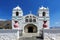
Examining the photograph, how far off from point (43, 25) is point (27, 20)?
3.80 metres

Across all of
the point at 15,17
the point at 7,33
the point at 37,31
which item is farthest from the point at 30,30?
the point at 7,33

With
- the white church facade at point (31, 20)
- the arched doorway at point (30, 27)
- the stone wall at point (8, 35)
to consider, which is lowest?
the stone wall at point (8, 35)

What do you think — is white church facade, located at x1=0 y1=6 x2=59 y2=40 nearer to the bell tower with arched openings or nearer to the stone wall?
the bell tower with arched openings

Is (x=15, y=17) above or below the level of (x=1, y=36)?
above

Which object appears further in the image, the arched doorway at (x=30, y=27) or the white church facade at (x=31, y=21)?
the arched doorway at (x=30, y=27)

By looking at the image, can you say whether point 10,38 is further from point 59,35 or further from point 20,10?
point 20,10

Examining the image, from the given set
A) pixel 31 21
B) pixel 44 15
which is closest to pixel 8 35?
pixel 31 21

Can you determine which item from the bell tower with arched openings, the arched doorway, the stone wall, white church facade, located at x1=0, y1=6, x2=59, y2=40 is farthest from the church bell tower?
the stone wall

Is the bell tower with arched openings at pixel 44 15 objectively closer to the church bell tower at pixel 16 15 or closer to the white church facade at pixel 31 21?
the white church facade at pixel 31 21

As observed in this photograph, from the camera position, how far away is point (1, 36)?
22.7m

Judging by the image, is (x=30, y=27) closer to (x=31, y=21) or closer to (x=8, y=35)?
(x=31, y=21)

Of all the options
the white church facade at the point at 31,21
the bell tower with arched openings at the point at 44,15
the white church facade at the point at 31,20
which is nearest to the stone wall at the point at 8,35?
the white church facade at the point at 31,21

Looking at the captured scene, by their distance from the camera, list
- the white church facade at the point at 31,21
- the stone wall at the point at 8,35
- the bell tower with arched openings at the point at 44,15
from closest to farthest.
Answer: the stone wall at the point at 8,35 → the white church facade at the point at 31,21 → the bell tower with arched openings at the point at 44,15

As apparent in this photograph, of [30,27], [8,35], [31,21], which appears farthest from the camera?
[30,27]
